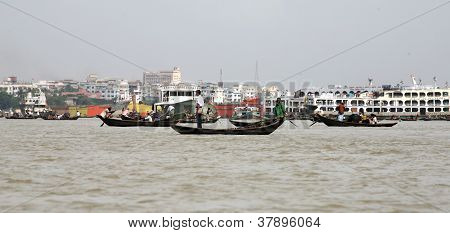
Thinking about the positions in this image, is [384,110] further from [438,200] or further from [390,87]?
[438,200]

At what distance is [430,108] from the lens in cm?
10188

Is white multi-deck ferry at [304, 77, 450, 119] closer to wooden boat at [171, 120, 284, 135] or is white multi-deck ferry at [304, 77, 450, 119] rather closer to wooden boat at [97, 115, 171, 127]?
wooden boat at [97, 115, 171, 127]

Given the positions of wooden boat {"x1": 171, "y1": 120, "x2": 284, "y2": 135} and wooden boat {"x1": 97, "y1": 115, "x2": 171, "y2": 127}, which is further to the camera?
wooden boat {"x1": 97, "y1": 115, "x2": 171, "y2": 127}

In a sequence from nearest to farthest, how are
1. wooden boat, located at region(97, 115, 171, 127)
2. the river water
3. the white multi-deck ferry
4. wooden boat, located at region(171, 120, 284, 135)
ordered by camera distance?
the river water < wooden boat, located at region(171, 120, 284, 135) < wooden boat, located at region(97, 115, 171, 127) < the white multi-deck ferry

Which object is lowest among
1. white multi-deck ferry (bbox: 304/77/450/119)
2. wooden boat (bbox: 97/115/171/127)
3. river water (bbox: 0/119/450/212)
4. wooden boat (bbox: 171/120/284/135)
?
river water (bbox: 0/119/450/212)

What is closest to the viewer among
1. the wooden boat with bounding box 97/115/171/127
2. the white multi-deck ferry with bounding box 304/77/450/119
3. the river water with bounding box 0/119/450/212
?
the river water with bounding box 0/119/450/212

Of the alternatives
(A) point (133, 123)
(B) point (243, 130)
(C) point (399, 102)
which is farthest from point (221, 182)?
(C) point (399, 102)

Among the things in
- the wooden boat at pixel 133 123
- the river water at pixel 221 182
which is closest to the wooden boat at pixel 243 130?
the river water at pixel 221 182

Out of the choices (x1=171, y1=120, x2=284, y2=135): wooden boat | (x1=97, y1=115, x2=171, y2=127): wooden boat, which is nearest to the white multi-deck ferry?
(x1=97, y1=115, x2=171, y2=127): wooden boat

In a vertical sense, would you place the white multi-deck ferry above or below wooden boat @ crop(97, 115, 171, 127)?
above

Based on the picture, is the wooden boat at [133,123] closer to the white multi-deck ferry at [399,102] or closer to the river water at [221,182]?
the river water at [221,182]

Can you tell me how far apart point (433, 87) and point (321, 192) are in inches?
3925

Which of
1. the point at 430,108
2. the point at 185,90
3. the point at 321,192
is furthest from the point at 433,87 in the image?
the point at 321,192

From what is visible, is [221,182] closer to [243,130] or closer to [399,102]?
[243,130]
